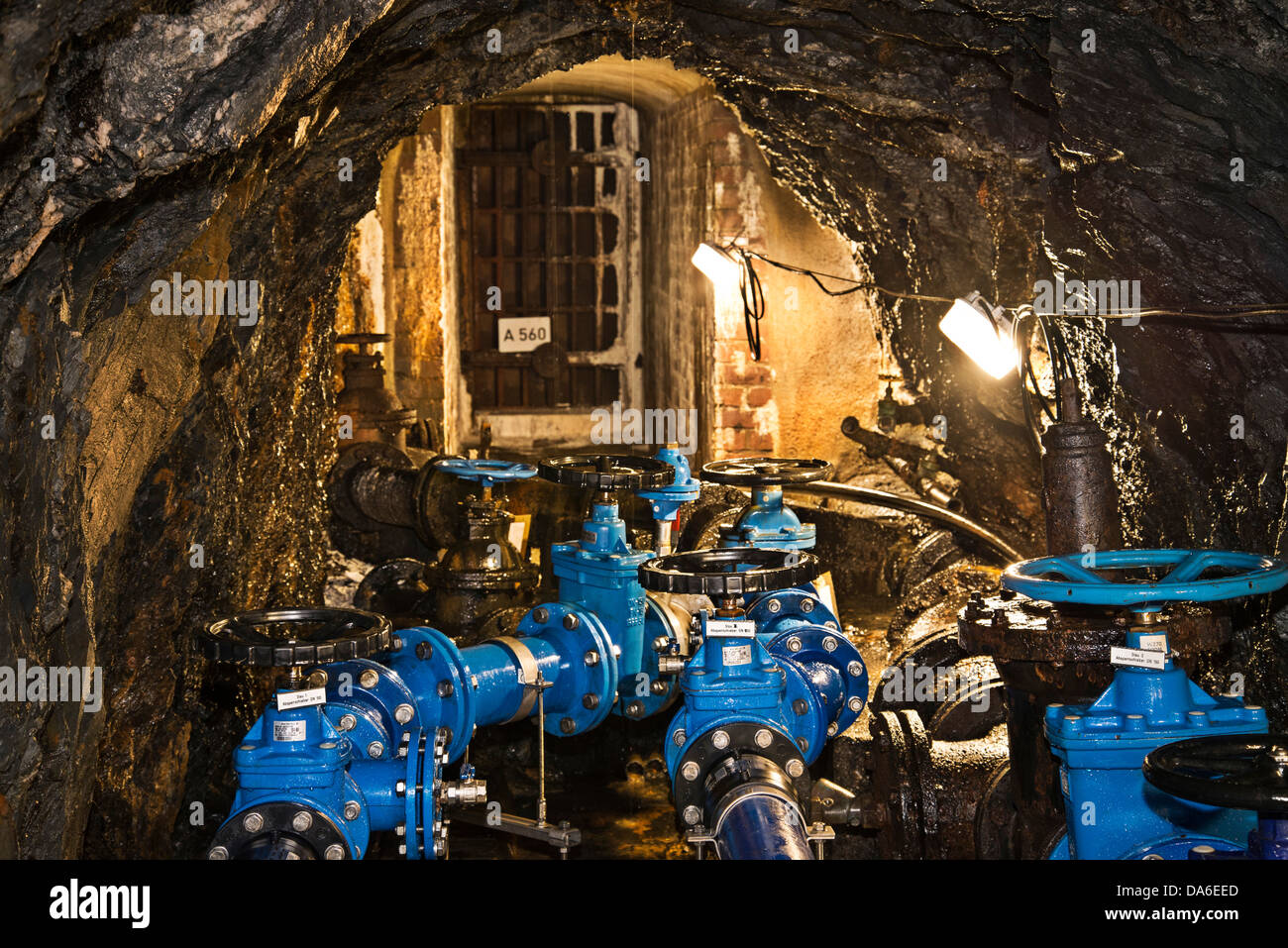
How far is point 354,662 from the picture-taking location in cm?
327

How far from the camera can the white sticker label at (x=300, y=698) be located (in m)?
2.72

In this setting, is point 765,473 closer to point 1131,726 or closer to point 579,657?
point 579,657

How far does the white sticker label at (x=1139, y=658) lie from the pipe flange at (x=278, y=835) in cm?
153

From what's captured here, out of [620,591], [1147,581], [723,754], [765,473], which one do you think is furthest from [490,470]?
[1147,581]

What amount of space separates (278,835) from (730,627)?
1.09 meters

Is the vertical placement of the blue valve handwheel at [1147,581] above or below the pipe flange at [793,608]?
above

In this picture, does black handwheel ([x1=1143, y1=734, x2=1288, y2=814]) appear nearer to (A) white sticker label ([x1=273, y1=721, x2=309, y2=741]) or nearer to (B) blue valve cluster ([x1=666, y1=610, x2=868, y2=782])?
(B) blue valve cluster ([x1=666, y1=610, x2=868, y2=782])

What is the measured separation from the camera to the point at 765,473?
15.5 ft

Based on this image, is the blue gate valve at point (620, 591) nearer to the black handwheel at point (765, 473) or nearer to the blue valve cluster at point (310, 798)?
the black handwheel at point (765, 473)

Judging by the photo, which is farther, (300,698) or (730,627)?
(730,627)

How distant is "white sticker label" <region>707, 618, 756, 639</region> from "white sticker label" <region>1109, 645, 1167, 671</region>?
0.85m
